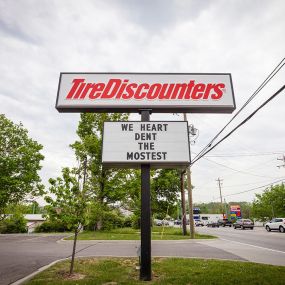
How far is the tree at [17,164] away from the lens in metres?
29.5

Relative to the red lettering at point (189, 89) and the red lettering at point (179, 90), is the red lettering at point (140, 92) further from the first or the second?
the red lettering at point (189, 89)

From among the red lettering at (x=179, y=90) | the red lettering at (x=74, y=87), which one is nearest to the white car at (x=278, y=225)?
the red lettering at (x=179, y=90)

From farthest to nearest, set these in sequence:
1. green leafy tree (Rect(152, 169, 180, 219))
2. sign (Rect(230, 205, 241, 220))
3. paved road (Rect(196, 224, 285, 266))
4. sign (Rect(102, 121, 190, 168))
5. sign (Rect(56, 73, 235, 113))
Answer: sign (Rect(230, 205, 241, 220)) < green leafy tree (Rect(152, 169, 180, 219)) < paved road (Rect(196, 224, 285, 266)) < sign (Rect(56, 73, 235, 113)) < sign (Rect(102, 121, 190, 168))

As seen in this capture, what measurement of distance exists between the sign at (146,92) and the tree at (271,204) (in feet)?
150

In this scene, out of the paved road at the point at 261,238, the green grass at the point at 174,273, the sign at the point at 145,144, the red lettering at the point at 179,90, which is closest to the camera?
the green grass at the point at 174,273

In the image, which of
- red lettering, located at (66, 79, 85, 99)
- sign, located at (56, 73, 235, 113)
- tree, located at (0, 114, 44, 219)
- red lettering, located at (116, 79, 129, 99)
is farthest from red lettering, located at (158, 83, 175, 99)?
tree, located at (0, 114, 44, 219)

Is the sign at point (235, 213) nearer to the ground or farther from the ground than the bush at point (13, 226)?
farther from the ground

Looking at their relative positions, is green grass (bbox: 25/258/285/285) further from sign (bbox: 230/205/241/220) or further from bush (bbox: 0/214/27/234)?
sign (bbox: 230/205/241/220)

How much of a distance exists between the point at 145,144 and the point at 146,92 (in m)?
1.83

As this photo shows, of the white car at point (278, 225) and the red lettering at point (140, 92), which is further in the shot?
the white car at point (278, 225)

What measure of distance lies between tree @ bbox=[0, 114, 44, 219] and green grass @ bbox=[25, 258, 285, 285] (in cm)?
2381

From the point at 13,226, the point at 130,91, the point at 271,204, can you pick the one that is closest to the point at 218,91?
the point at 130,91

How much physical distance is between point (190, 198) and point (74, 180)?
51.3 feet

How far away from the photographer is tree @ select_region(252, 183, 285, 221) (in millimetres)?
47031
